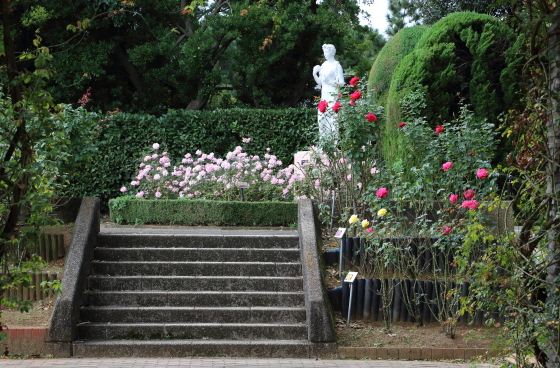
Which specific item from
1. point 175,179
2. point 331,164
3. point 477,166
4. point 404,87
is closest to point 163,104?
point 175,179

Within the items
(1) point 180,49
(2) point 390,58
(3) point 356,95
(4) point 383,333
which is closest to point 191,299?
(4) point 383,333

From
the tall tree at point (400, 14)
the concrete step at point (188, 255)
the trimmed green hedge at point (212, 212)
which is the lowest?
the concrete step at point (188, 255)

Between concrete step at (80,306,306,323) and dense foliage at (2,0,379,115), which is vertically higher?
dense foliage at (2,0,379,115)

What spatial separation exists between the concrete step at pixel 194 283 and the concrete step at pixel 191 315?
45 centimetres

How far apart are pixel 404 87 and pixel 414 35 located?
2500mm

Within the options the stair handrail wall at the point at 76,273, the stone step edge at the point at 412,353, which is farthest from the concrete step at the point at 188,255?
the stone step edge at the point at 412,353

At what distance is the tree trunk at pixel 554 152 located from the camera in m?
3.28

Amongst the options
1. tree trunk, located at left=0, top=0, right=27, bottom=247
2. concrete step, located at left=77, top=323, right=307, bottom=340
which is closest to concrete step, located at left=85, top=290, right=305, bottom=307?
concrete step, located at left=77, top=323, right=307, bottom=340

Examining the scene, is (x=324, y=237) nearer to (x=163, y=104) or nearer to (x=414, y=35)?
(x=414, y=35)

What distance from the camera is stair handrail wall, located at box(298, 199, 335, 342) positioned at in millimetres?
6621

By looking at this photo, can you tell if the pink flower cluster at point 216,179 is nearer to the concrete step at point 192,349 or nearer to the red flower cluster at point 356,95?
the red flower cluster at point 356,95

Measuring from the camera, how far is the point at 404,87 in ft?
37.9

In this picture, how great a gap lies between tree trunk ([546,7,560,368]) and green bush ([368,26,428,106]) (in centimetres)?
1014

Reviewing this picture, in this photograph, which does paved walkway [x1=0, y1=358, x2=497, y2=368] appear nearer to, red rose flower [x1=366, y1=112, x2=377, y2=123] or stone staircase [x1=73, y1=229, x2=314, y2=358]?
stone staircase [x1=73, y1=229, x2=314, y2=358]
